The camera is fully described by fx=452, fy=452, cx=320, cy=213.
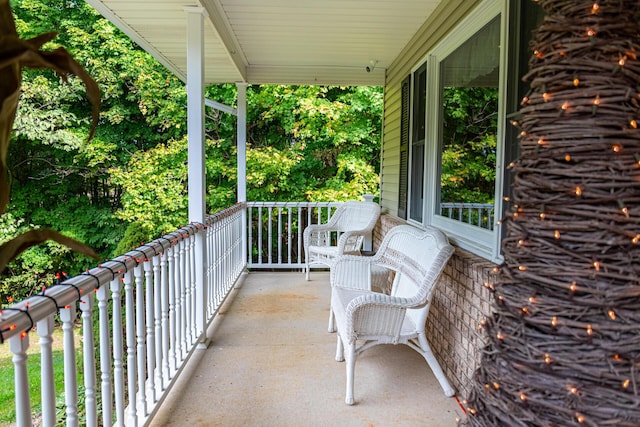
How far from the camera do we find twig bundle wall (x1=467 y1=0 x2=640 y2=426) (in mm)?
1141

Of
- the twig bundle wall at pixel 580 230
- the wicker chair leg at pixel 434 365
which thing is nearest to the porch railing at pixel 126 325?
the twig bundle wall at pixel 580 230

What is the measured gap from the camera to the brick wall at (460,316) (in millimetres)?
2387

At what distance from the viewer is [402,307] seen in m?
2.48

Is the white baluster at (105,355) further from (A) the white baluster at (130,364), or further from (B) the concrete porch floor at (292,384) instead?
(B) the concrete porch floor at (292,384)

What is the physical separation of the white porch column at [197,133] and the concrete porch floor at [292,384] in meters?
0.46

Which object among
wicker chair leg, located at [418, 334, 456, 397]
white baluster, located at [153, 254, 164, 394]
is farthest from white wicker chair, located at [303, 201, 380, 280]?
white baluster, located at [153, 254, 164, 394]

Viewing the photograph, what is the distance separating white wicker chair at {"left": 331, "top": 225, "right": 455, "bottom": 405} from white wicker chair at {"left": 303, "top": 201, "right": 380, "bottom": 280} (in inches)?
73.2

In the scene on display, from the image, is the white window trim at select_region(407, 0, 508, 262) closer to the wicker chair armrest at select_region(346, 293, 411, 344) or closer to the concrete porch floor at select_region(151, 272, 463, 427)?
the wicker chair armrest at select_region(346, 293, 411, 344)

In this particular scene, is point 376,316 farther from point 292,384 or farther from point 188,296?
point 188,296

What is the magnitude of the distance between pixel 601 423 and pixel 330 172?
28.2 ft

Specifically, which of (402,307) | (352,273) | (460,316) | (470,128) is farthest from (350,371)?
(470,128)

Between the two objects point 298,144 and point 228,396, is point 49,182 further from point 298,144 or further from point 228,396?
point 228,396

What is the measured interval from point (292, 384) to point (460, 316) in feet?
3.61

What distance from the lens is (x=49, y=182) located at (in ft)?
32.3
